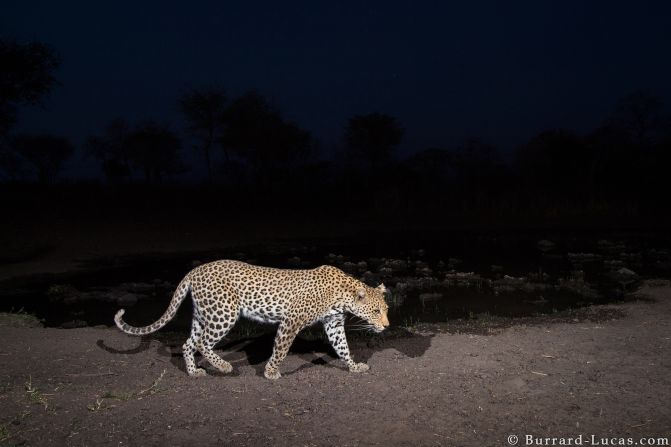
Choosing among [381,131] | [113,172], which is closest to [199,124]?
[113,172]

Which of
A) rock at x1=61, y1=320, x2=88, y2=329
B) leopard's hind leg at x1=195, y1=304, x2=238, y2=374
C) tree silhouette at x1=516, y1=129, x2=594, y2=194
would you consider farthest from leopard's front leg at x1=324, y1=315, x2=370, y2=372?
tree silhouette at x1=516, y1=129, x2=594, y2=194

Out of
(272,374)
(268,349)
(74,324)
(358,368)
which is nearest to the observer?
(272,374)

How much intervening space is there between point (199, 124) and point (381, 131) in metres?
13.6

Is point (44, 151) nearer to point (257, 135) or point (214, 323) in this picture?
point (257, 135)

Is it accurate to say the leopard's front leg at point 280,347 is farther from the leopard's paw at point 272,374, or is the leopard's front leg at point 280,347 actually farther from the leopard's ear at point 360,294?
the leopard's ear at point 360,294

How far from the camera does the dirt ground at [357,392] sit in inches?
170

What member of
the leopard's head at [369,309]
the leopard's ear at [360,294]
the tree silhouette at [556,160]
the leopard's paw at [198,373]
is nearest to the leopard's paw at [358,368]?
the leopard's head at [369,309]

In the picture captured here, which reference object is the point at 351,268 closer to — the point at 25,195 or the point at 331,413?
the point at 331,413

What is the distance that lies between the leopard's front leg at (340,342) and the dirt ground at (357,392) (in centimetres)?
14

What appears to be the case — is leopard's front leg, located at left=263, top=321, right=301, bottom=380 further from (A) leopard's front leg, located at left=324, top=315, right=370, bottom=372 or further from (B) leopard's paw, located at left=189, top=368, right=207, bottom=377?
(B) leopard's paw, located at left=189, top=368, right=207, bottom=377

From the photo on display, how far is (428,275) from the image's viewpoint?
12648 mm

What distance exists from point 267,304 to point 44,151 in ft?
140

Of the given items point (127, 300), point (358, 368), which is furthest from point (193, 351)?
point (127, 300)

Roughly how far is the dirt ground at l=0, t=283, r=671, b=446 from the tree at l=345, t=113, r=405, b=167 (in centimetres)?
3753
